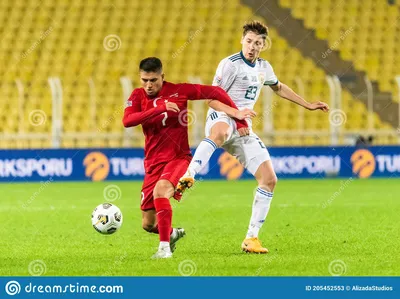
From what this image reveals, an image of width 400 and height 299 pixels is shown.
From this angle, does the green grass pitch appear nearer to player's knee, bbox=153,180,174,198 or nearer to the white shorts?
player's knee, bbox=153,180,174,198

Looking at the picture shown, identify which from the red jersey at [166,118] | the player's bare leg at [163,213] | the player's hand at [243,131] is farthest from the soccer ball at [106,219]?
the player's hand at [243,131]

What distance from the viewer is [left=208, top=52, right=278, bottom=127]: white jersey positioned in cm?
948

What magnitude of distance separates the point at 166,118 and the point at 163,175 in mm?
516

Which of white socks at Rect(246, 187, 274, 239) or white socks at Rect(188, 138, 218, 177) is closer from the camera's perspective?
white socks at Rect(188, 138, 218, 177)

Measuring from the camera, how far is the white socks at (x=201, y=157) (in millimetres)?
8797

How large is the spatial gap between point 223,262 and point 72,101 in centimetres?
1690

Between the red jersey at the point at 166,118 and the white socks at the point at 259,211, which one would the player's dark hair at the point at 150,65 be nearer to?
the red jersey at the point at 166,118

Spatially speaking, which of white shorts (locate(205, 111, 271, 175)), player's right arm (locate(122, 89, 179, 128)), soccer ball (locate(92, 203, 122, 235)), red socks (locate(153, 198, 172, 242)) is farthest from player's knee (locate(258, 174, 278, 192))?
soccer ball (locate(92, 203, 122, 235))

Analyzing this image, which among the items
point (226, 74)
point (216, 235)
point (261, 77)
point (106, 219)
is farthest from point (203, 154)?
point (216, 235)

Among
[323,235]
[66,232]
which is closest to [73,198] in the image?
[66,232]

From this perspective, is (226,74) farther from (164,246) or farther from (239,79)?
Result: (164,246)

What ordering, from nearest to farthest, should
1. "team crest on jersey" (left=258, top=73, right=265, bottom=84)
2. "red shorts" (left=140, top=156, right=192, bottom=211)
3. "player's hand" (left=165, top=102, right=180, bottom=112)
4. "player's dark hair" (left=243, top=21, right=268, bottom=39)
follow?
1. "player's hand" (left=165, top=102, right=180, bottom=112)
2. "red shorts" (left=140, top=156, right=192, bottom=211)
3. "player's dark hair" (left=243, top=21, right=268, bottom=39)
4. "team crest on jersey" (left=258, top=73, right=265, bottom=84)
